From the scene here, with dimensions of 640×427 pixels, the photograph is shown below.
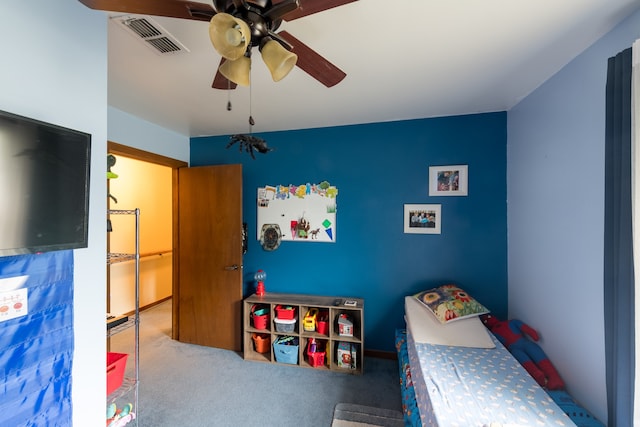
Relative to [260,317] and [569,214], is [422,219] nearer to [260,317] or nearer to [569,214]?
[569,214]

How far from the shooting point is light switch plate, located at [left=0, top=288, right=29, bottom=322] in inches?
32.1

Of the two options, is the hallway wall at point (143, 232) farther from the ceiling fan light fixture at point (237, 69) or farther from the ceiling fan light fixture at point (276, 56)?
the ceiling fan light fixture at point (276, 56)

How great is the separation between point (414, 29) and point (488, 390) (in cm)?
195

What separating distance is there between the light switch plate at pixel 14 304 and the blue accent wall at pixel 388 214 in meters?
2.08

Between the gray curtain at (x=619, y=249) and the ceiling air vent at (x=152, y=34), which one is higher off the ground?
the ceiling air vent at (x=152, y=34)

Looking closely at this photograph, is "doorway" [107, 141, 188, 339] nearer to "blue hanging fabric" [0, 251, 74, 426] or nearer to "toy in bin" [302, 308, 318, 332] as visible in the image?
"blue hanging fabric" [0, 251, 74, 426]

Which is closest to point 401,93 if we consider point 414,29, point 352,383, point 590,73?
point 414,29

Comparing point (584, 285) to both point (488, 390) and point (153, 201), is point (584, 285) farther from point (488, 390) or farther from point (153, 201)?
point (153, 201)

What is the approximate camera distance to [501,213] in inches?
93.2

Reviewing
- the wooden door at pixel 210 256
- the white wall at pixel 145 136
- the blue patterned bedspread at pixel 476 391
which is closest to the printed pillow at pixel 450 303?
the blue patterned bedspread at pixel 476 391

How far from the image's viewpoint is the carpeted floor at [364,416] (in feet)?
5.77

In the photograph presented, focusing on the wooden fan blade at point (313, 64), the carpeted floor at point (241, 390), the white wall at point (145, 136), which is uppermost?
the white wall at point (145, 136)

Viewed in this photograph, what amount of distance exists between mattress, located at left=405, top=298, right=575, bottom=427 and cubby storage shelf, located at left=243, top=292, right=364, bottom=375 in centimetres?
69

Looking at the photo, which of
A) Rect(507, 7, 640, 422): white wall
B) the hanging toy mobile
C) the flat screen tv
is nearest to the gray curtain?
Rect(507, 7, 640, 422): white wall
